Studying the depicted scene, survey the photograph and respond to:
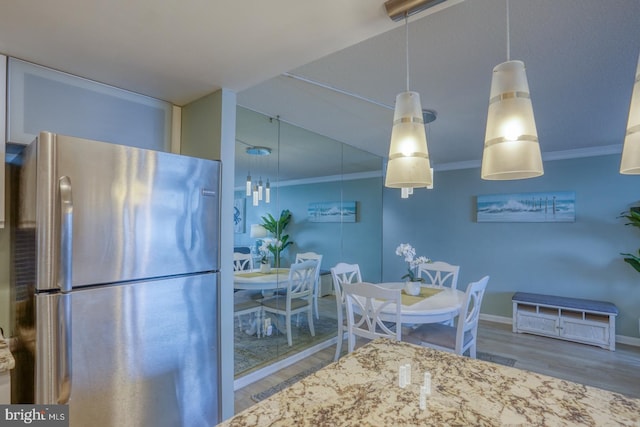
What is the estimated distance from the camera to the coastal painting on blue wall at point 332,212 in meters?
3.60

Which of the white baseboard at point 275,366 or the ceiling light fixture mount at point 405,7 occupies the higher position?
the ceiling light fixture mount at point 405,7

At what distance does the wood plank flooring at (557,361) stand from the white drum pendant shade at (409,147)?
2.17m

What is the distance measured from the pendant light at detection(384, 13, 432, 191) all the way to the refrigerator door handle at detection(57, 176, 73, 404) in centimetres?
127

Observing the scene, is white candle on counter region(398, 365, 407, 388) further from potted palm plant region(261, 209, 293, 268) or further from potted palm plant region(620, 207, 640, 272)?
potted palm plant region(620, 207, 640, 272)

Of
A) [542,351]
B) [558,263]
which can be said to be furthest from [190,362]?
[558,263]

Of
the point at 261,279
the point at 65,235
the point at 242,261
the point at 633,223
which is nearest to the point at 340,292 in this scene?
the point at 261,279

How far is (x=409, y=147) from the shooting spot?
1.15m

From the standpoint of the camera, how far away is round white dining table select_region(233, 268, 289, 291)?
272 cm

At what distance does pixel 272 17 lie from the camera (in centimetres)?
126

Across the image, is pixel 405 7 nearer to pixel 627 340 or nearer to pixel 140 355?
pixel 140 355

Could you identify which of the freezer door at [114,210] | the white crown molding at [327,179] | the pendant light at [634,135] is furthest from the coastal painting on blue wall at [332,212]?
the pendant light at [634,135]

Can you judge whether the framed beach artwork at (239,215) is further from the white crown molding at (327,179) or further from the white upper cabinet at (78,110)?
the white upper cabinet at (78,110)

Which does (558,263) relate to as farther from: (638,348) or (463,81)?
(463,81)

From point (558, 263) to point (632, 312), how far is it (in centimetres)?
87
